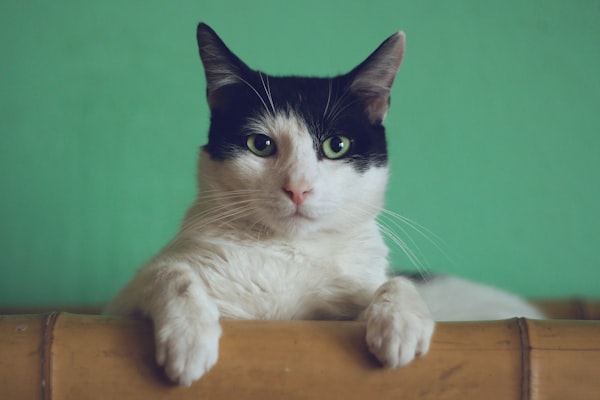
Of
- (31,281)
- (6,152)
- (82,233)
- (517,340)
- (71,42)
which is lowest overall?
(31,281)

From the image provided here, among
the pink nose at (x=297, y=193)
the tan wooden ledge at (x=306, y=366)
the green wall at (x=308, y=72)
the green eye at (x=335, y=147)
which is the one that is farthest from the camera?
the green wall at (x=308, y=72)

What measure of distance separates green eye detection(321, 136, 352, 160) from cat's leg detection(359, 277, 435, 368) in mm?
333

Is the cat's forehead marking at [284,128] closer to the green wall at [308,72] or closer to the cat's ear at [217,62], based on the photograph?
the cat's ear at [217,62]

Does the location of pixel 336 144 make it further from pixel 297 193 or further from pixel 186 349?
pixel 186 349

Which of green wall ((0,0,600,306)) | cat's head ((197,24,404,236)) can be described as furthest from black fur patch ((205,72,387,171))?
green wall ((0,0,600,306))

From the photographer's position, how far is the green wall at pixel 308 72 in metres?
2.08

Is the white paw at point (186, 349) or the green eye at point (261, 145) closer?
the white paw at point (186, 349)

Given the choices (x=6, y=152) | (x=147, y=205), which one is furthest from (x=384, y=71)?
(x=6, y=152)

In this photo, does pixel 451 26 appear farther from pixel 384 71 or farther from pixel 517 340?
pixel 517 340

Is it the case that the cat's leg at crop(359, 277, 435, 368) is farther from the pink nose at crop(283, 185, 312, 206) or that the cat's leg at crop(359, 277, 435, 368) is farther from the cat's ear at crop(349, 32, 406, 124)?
the cat's ear at crop(349, 32, 406, 124)

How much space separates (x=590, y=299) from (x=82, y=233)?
5.75ft

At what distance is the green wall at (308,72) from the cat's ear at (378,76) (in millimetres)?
777

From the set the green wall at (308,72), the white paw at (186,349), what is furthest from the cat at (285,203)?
the green wall at (308,72)

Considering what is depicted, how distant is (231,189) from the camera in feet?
4.18
